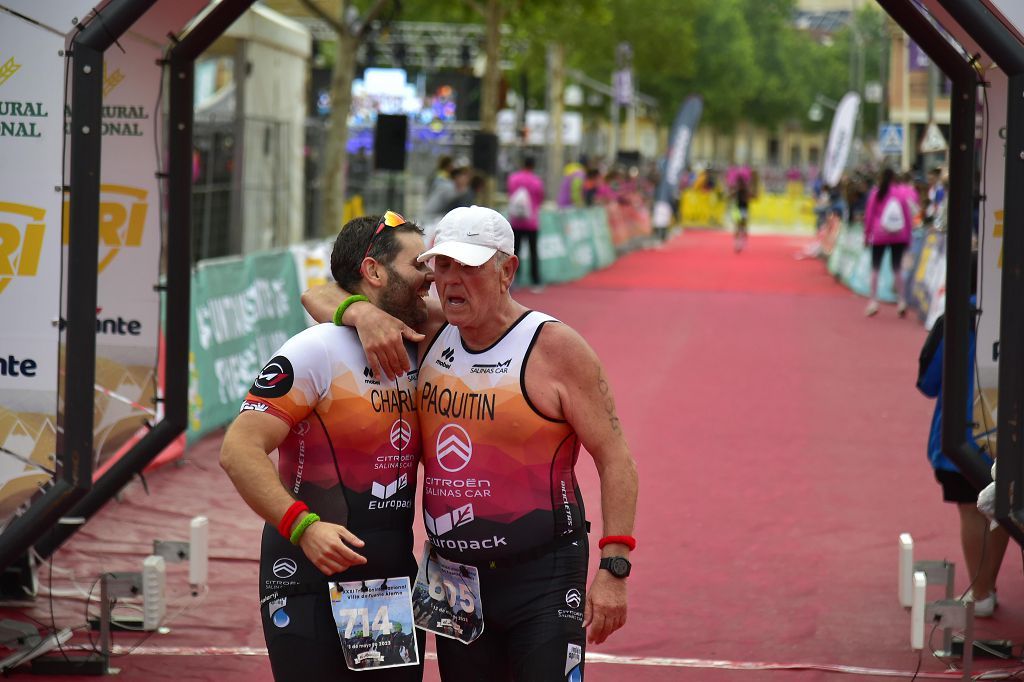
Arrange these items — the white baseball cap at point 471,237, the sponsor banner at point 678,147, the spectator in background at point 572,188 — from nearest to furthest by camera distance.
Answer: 1. the white baseball cap at point 471,237
2. the spectator in background at point 572,188
3. the sponsor banner at point 678,147

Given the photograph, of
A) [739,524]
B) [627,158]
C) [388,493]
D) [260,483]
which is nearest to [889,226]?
[739,524]

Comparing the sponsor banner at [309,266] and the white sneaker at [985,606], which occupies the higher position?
the sponsor banner at [309,266]

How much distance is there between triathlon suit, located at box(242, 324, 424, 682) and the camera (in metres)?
3.77

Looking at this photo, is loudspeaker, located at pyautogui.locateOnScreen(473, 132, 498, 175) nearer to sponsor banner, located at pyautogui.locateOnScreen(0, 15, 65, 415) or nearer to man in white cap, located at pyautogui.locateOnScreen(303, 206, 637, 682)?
sponsor banner, located at pyautogui.locateOnScreen(0, 15, 65, 415)

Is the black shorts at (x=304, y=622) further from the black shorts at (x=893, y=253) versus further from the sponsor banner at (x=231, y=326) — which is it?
the black shorts at (x=893, y=253)

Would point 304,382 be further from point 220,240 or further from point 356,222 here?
point 220,240

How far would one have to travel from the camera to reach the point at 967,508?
6.67 metres

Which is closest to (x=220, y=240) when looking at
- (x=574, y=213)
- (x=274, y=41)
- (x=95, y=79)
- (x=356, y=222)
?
(x=274, y=41)

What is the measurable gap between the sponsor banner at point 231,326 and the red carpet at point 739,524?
0.37 metres

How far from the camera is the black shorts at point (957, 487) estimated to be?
6.54 meters

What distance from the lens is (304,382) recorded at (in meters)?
3.74

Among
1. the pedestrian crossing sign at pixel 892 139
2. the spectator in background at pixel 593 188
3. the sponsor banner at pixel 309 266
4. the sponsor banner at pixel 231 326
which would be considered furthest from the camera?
the pedestrian crossing sign at pixel 892 139

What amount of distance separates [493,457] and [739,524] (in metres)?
5.28

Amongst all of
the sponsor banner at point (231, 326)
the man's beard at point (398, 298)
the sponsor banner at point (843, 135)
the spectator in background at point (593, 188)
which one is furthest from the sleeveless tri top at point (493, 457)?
the spectator in background at point (593, 188)
